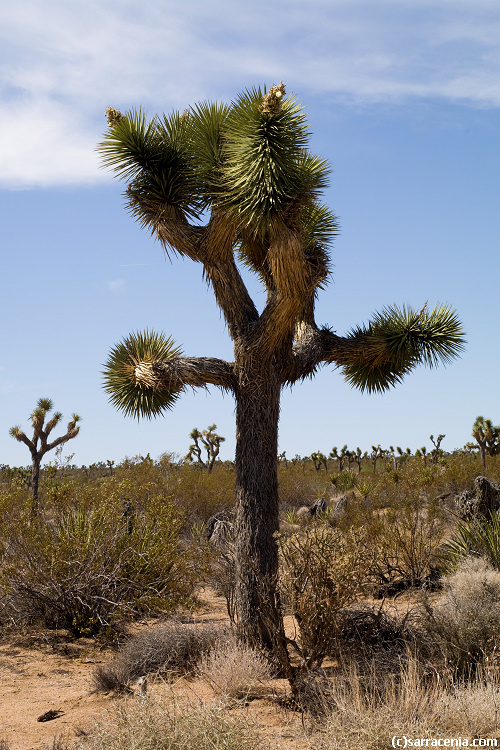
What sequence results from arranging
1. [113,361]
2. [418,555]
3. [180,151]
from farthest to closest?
1. [418,555]
2. [113,361]
3. [180,151]

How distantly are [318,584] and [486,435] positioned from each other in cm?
2356

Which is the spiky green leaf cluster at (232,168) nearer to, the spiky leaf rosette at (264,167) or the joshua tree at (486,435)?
the spiky leaf rosette at (264,167)

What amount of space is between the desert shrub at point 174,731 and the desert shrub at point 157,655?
6.97 feet

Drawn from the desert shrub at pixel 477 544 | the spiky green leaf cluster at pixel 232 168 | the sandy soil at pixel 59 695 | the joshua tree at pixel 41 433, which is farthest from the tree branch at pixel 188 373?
the joshua tree at pixel 41 433

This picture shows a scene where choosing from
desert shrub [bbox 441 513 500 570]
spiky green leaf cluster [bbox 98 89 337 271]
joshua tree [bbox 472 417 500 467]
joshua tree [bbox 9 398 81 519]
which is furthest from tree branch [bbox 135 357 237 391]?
joshua tree [bbox 472 417 500 467]

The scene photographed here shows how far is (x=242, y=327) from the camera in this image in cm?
772

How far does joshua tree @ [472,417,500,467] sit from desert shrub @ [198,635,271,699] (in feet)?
73.5

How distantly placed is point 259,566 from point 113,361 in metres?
3.30

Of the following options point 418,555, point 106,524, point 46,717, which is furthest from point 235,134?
point 418,555

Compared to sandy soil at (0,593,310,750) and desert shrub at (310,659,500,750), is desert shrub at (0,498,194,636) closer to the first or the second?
sandy soil at (0,593,310,750)

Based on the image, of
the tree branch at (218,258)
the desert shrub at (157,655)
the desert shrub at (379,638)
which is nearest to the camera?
the desert shrub at (379,638)

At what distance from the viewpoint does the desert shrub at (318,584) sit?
542cm

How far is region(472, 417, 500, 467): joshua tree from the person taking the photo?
2697 centimetres

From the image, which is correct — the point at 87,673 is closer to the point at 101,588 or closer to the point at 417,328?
the point at 101,588
